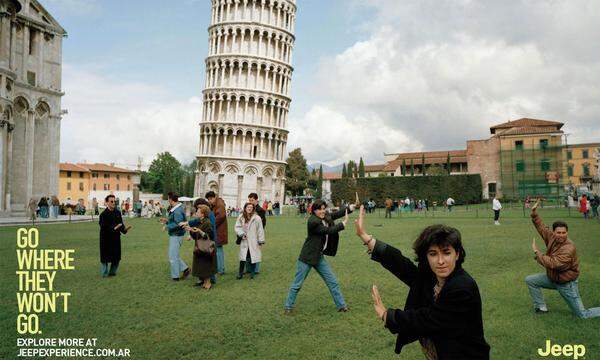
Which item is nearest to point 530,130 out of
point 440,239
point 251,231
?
point 251,231

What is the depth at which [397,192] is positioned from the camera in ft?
185

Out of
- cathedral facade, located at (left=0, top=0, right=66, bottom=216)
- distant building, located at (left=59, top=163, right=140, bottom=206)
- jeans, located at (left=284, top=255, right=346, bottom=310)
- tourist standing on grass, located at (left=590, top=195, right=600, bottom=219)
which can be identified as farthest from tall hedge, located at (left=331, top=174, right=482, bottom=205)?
jeans, located at (left=284, top=255, right=346, bottom=310)

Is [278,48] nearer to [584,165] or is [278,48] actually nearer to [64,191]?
[64,191]

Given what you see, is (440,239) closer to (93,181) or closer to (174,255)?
(174,255)

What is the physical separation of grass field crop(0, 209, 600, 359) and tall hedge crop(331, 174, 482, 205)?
4304 centimetres

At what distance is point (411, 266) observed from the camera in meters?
3.12

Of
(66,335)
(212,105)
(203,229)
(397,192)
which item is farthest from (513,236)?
(212,105)

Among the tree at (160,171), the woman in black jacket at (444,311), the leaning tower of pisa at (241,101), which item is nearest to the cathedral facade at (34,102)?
the leaning tower of pisa at (241,101)

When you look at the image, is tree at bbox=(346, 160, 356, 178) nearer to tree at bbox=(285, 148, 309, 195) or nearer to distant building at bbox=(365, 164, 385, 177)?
tree at bbox=(285, 148, 309, 195)

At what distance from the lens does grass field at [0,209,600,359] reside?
5664 millimetres

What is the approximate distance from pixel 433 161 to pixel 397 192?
26786 millimetres

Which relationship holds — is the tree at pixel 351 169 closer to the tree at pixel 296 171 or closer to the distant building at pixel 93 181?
the tree at pixel 296 171

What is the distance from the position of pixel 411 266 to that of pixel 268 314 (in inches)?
179

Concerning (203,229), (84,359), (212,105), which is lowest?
(84,359)
